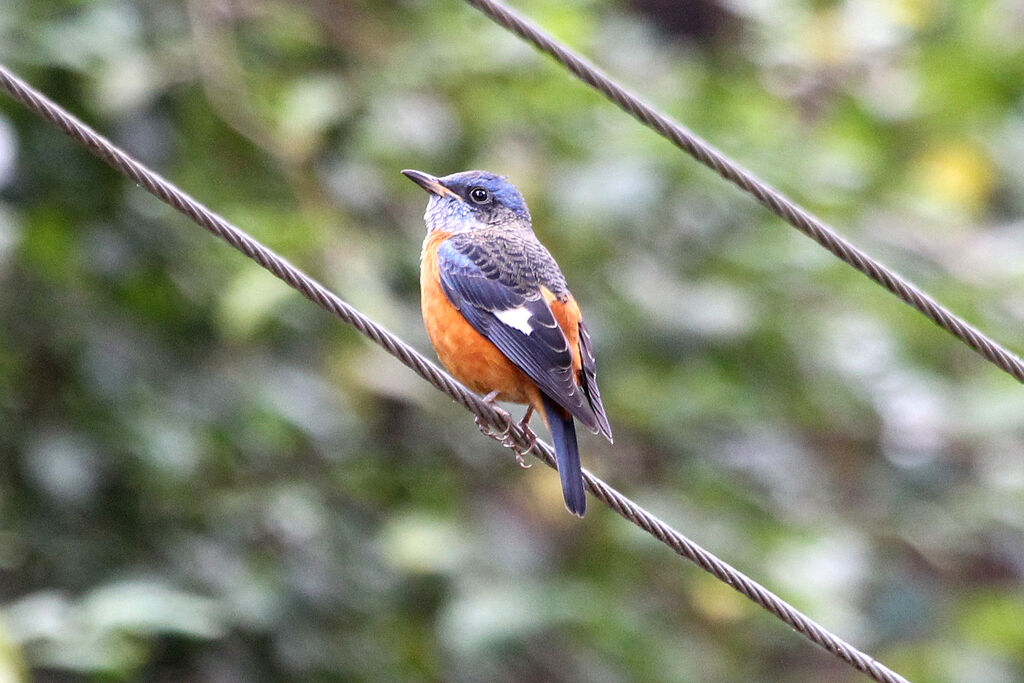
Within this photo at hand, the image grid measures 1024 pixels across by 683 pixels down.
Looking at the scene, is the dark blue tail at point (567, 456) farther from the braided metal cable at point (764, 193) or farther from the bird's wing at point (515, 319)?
the braided metal cable at point (764, 193)

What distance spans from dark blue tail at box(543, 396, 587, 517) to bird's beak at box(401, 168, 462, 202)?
1.07 meters

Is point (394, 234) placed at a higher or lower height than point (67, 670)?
higher

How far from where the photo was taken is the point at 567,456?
12.5 feet

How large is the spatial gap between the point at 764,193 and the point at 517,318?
1.08 metres

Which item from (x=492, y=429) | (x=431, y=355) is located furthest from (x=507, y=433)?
(x=431, y=355)

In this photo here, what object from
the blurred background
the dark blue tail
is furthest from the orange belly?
the blurred background

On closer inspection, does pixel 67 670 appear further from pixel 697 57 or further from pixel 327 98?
pixel 697 57

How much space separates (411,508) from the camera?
5242 mm

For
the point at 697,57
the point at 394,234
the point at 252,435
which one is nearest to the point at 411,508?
the point at 252,435

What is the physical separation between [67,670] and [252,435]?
1.12 meters

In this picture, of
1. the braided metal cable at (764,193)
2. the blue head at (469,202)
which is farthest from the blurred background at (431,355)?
the braided metal cable at (764,193)

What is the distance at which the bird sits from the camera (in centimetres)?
394

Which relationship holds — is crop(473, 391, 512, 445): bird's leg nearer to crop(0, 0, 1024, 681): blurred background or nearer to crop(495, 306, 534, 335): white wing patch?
crop(495, 306, 534, 335): white wing patch

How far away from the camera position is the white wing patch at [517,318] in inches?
163
